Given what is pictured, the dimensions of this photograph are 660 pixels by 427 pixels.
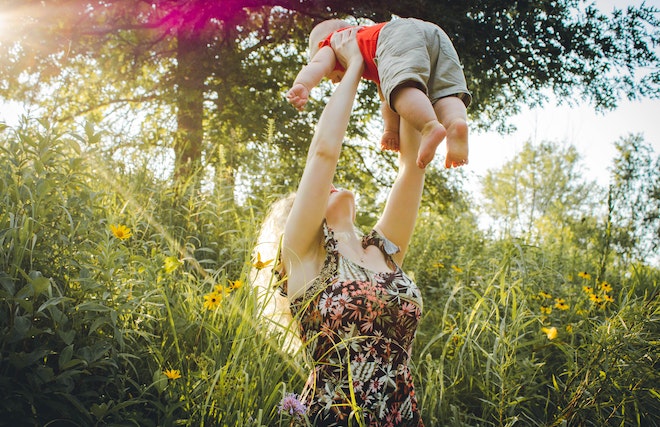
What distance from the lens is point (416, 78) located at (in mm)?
1703

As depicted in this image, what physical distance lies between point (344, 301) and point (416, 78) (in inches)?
33.3

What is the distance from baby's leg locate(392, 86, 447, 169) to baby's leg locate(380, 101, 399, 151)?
37 cm

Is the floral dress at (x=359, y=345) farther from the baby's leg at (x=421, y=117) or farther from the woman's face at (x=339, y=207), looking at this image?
the baby's leg at (x=421, y=117)

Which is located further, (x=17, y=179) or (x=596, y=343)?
(x=596, y=343)

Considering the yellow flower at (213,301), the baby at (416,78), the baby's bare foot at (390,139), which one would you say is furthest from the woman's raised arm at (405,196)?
the yellow flower at (213,301)

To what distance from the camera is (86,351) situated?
4.67ft

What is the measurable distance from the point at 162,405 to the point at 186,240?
1.53 meters

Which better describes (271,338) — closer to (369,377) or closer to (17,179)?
(369,377)

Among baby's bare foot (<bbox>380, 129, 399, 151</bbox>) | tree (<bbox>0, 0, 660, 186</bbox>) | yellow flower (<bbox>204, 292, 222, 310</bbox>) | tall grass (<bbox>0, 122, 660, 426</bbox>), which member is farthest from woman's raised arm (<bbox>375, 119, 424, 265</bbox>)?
tree (<bbox>0, 0, 660, 186</bbox>)

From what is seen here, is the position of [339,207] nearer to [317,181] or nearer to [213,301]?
[317,181]

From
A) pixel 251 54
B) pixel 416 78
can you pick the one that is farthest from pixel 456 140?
pixel 251 54

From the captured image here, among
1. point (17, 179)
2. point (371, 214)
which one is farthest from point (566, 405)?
point (371, 214)

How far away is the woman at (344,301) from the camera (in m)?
1.60

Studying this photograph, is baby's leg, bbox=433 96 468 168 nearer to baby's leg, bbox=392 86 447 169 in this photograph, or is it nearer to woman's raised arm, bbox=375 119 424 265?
baby's leg, bbox=392 86 447 169
